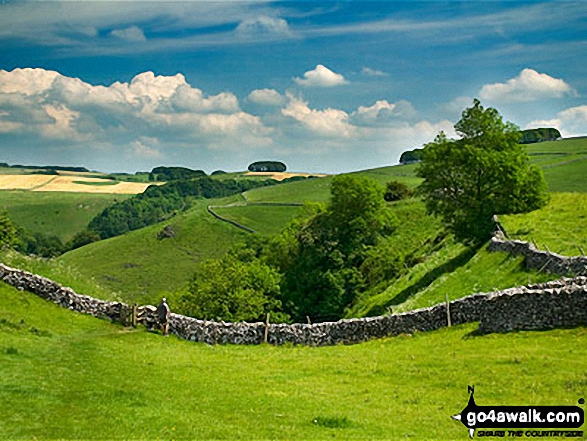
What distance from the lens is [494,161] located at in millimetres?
52906

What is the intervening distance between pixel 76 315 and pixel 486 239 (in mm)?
32414

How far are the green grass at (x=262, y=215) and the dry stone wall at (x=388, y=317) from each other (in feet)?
351

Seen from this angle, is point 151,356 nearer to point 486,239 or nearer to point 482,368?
point 482,368

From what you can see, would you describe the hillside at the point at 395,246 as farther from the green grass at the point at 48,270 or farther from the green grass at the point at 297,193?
the green grass at the point at 48,270

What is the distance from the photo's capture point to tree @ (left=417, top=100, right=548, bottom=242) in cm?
5334

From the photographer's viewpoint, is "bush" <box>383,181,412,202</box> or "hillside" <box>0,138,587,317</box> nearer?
"hillside" <box>0,138,587,317</box>

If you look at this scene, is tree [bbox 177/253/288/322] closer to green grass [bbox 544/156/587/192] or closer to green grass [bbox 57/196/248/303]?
green grass [bbox 57/196/248/303]

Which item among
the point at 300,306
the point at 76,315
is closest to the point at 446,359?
the point at 76,315

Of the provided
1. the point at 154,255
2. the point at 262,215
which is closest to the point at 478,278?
the point at 154,255

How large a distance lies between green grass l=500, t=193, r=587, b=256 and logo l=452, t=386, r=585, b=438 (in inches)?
984

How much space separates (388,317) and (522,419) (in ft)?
50.2

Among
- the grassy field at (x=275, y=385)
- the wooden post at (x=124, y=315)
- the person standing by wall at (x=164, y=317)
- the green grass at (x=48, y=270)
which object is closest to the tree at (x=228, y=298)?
the green grass at (x=48, y=270)

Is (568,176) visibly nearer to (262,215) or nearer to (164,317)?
(262,215)

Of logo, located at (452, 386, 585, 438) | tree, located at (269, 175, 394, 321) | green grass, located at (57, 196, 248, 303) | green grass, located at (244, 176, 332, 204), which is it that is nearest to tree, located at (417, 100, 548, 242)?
tree, located at (269, 175, 394, 321)
